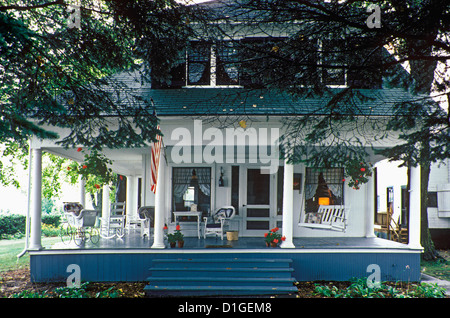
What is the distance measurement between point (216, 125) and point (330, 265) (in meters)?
4.26

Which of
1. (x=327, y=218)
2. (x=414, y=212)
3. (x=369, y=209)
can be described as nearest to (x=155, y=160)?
(x=327, y=218)

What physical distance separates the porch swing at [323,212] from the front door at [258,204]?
117cm

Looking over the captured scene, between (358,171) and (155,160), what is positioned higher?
(155,160)

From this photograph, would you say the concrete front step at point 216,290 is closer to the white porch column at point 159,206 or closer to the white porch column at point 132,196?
the white porch column at point 159,206

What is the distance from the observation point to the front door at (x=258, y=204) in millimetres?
12047

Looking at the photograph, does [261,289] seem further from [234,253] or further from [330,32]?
→ [330,32]

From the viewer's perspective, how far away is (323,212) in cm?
1130

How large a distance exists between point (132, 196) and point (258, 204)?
7.39m

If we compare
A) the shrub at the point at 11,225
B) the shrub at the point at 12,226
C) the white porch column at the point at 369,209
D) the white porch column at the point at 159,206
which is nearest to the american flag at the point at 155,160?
the white porch column at the point at 159,206

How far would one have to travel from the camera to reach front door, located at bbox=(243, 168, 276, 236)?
12047 millimetres

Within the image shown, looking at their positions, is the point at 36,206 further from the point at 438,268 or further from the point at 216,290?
the point at 438,268

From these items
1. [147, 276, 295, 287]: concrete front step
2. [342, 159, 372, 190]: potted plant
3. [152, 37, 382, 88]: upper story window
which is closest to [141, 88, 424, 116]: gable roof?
[342, 159, 372, 190]: potted plant

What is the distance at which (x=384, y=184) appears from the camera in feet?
64.1
